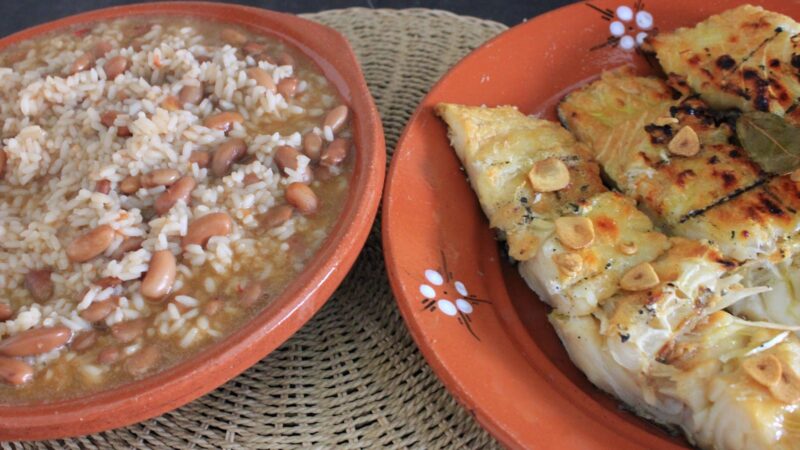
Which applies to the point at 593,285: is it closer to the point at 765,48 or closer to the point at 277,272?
the point at 277,272

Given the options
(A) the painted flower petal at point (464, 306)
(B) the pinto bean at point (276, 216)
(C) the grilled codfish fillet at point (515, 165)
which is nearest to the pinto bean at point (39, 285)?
(B) the pinto bean at point (276, 216)

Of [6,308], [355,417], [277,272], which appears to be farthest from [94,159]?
[355,417]

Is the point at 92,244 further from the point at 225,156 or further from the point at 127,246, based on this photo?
the point at 225,156

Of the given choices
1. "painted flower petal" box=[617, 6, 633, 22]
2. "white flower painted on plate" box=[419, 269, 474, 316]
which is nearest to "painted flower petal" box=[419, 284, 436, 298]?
"white flower painted on plate" box=[419, 269, 474, 316]

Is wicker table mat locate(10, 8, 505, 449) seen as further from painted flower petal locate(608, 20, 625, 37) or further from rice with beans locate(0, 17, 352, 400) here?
painted flower petal locate(608, 20, 625, 37)

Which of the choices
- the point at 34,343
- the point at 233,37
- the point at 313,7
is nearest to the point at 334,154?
the point at 233,37
